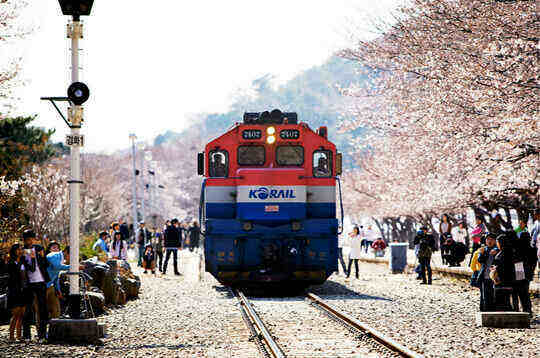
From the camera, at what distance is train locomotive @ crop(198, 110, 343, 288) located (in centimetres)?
1788

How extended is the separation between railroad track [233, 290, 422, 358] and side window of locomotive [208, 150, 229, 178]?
14.1 feet

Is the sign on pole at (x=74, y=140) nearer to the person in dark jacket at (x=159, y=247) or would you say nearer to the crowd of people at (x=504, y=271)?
the crowd of people at (x=504, y=271)

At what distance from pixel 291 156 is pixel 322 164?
80 cm

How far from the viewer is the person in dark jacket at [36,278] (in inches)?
478

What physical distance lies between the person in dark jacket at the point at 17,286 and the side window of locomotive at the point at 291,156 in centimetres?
795

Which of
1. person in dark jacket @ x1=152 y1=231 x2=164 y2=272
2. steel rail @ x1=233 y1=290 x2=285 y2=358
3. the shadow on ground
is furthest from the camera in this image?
person in dark jacket @ x1=152 y1=231 x2=164 y2=272

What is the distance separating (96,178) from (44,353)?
5964 cm

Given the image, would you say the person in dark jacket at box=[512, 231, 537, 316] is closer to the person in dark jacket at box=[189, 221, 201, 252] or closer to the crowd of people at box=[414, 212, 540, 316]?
the crowd of people at box=[414, 212, 540, 316]

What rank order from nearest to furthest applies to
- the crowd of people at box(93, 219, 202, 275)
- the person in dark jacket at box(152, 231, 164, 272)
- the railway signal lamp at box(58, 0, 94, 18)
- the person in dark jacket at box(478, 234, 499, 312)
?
1. the railway signal lamp at box(58, 0, 94, 18)
2. the person in dark jacket at box(478, 234, 499, 312)
3. the crowd of people at box(93, 219, 202, 275)
4. the person in dark jacket at box(152, 231, 164, 272)

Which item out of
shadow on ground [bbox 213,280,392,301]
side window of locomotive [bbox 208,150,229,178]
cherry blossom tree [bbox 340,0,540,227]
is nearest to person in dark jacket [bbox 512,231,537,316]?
cherry blossom tree [bbox 340,0,540,227]

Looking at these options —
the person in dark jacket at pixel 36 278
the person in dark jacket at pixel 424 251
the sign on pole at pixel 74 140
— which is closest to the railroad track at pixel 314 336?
the person in dark jacket at pixel 36 278

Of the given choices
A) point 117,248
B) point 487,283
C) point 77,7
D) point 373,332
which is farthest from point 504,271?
point 117,248

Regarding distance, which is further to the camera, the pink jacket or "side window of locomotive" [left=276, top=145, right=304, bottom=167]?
the pink jacket

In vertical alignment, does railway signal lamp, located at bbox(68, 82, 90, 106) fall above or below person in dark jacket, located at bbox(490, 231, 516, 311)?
above
